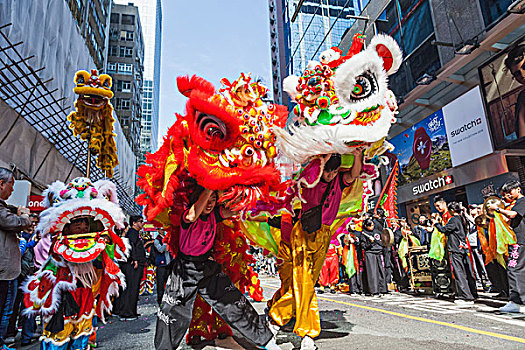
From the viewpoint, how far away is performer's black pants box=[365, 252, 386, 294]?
763 centimetres

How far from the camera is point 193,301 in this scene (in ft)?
8.88

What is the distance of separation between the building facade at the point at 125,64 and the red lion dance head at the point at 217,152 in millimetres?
35109

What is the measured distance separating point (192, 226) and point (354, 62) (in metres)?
1.82

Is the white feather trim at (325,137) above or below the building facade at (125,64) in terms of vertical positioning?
below

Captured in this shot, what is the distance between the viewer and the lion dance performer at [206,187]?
261 centimetres

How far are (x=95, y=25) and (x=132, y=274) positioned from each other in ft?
82.9

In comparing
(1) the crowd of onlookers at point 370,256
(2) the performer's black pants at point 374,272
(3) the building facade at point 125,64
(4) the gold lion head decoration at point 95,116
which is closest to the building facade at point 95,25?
(3) the building facade at point 125,64

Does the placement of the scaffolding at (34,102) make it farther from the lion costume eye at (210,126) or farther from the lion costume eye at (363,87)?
the lion costume eye at (363,87)

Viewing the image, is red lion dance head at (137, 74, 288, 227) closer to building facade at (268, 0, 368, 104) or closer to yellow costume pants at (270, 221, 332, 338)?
yellow costume pants at (270, 221, 332, 338)

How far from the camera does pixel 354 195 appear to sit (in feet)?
11.5

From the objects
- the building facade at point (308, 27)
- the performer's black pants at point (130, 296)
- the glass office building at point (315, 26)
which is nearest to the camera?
the performer's black pants at point (130, 296)

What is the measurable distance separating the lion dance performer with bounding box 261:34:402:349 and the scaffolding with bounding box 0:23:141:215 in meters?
5.47

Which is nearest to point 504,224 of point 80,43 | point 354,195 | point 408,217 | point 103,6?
point 354,195

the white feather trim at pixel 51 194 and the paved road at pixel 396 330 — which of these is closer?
the white feather trim at pixel 51 194
